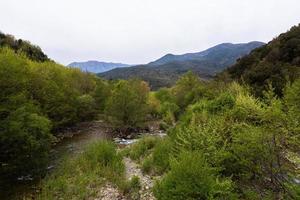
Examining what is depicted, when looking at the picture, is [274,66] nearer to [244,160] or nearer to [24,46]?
[244,160]

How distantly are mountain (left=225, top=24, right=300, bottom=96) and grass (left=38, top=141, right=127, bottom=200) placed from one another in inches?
691

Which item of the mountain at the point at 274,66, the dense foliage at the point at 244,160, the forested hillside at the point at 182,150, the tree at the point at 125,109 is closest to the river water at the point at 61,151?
the forested hillside at the point at 182,150

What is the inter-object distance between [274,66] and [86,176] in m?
29.0

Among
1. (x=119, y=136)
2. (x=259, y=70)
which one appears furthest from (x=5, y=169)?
(x=259, y=70)

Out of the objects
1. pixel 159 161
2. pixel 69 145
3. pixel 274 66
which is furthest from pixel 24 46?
pixel 159 161

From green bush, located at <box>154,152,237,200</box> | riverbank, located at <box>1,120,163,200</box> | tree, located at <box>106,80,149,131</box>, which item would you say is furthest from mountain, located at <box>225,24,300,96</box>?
green bush, located at <box>154,152,237,200</box>

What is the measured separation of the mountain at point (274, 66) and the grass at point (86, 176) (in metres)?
17.6

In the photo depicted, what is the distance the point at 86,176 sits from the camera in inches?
777

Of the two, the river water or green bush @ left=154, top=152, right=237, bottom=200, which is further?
the river water

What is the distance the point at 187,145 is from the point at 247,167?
2.84 metres

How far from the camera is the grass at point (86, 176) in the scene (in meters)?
17.3

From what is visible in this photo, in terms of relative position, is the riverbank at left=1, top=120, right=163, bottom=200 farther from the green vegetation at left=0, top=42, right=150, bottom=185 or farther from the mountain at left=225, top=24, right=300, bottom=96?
the mountain at left=225, top=24, right=300, bottom=96

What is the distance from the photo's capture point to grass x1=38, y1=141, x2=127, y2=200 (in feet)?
56.7

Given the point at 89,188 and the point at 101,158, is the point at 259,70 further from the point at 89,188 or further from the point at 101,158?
the point at 89,188
